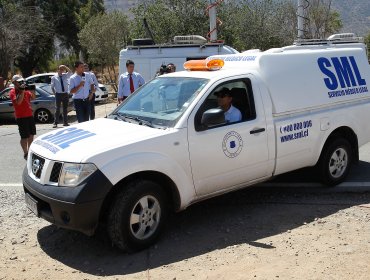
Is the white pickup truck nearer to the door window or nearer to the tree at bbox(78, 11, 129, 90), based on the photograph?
the door window

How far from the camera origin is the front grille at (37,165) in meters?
4.51

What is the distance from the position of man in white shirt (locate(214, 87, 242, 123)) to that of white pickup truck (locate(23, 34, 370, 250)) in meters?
0.06

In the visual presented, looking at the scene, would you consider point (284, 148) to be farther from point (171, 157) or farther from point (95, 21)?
point (95, 21)

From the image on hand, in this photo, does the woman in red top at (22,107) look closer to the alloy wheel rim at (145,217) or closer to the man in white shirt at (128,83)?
the man in white shirt at (128,83)

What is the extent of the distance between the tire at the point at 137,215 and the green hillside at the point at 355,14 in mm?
50190

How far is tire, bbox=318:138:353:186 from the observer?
240 inches

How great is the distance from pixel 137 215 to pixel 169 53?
340 inches

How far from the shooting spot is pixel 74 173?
4164mm

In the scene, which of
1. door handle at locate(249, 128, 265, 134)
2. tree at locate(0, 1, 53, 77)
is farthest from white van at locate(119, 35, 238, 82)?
tree at locate(0, 1, 53, 77)

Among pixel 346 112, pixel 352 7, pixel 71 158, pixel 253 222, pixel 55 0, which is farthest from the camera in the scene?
pixel 352 7

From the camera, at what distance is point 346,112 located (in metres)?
6.20

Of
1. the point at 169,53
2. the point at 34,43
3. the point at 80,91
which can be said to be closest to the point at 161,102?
the point at 80,91

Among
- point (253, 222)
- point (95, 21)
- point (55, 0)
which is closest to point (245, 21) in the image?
point (95, 21)

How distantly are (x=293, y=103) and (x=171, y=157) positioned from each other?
186cm
